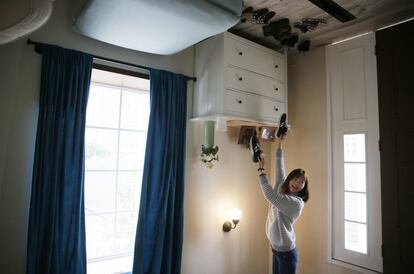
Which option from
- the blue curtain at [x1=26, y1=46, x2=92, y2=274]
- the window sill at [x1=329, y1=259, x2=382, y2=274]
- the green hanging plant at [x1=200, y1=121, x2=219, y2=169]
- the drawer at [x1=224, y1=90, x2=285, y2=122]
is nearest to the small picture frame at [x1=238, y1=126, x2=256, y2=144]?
the drawer at [x1=224, y1=90, x2=285, y2=122]

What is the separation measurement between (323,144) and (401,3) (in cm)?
130

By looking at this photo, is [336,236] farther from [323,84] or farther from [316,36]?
[316,36]

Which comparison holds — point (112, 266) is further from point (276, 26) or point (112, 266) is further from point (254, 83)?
point (276, 26)

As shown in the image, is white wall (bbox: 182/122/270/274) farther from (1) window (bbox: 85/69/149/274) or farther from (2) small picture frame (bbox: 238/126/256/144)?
(1) window (bbox: 85/69/149/274)

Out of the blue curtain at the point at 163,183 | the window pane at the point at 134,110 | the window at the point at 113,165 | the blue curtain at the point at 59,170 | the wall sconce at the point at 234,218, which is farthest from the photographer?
the wall sconce at the point at 234,218

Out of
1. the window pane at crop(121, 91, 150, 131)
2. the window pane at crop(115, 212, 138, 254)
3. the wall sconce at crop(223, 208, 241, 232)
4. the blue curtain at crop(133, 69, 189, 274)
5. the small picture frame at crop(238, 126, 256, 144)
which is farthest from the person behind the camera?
the small picture frame at crop(238, 126, 256, 144)

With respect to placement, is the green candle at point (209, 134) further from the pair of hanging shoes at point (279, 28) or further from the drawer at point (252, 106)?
the pair of hanging shoes at point (279, 28)

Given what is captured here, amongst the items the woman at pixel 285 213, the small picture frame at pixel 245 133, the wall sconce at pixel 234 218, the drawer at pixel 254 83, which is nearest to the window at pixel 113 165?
the drawer at pixel 254 83

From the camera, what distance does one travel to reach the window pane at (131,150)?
7.36 feet

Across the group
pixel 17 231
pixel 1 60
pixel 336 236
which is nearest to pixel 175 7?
pixel 1 60

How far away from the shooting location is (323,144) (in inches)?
101

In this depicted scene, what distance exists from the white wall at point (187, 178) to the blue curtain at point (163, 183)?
18 centimetres

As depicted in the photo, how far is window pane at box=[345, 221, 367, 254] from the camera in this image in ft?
7.39

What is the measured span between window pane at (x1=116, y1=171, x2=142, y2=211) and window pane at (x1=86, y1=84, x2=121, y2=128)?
0.46m
